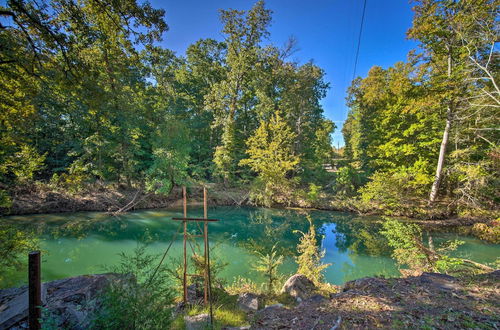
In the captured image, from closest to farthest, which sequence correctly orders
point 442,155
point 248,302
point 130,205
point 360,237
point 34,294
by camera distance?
1. point 34,294
2. point 248,302
3. point 360,237
4. point 442,155
5. point 130,205

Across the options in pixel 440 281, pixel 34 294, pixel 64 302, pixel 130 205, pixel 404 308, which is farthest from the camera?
pixel 130 205

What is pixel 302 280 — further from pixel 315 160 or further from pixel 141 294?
pixel 315 160

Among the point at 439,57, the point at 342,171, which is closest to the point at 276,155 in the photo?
the point at 342,171

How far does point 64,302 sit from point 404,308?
160 inches

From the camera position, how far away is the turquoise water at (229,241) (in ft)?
18.8

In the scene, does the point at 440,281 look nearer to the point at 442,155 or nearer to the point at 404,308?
the point at 404,308

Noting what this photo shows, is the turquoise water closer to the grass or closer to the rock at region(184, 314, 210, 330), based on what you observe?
the grass

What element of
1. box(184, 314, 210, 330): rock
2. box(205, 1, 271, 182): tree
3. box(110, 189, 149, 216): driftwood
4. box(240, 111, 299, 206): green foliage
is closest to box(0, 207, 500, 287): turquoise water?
box(110, 189, 149, 216): driftwood

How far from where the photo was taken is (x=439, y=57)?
848 centimetres

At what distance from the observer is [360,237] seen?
8484mm

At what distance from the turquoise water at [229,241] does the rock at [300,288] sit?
1128 millimetres

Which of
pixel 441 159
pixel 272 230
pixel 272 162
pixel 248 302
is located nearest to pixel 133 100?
pixel 272 162

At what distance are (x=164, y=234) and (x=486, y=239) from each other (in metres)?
12.9

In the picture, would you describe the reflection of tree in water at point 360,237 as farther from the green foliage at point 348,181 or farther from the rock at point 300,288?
the rock at point 300,288
